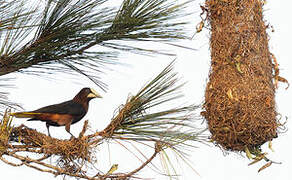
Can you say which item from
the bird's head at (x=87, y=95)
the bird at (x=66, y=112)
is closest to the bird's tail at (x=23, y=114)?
the bird at (x=66, y=112)

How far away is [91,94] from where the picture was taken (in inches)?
89.8

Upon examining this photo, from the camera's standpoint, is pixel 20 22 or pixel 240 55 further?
pixel 240 55

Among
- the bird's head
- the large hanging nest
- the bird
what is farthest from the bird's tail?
the large hanging nest

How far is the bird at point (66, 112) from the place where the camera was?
2082 mm

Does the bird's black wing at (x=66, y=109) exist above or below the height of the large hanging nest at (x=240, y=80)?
below

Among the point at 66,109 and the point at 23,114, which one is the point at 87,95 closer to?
the point at 66,109

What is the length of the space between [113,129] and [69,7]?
1.77 feet

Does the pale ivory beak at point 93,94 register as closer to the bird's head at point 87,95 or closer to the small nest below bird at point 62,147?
the bird's head at point 87,95

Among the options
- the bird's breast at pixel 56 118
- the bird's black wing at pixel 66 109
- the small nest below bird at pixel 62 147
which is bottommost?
the small nest below bird at pixel 62 147

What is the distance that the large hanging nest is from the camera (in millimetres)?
2258

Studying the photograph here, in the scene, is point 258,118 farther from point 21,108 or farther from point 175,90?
point 21,108

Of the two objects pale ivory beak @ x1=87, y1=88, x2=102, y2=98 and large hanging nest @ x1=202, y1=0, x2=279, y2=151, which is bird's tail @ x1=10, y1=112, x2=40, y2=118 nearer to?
pale ivory beak @ x1=87, y1=88, x2=102, y2=98

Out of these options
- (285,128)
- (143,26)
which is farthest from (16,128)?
(285,128)

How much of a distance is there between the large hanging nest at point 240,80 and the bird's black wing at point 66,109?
0.61 m
